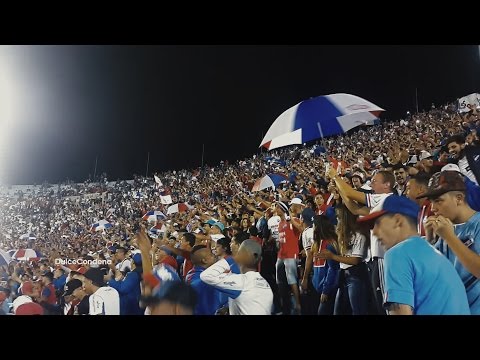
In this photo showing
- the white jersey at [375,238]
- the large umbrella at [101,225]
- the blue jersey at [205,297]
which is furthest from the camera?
the large umbrella at [101,225]

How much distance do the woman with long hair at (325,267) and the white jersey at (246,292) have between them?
1.50ft

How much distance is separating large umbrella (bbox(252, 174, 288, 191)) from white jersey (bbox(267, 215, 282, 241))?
12.8 inches

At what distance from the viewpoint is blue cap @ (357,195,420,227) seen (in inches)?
153

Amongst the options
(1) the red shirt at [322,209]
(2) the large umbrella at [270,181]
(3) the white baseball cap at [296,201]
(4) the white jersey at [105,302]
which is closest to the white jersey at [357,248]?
(1) the red shirt at [322,209]

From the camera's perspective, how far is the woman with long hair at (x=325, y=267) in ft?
13.1

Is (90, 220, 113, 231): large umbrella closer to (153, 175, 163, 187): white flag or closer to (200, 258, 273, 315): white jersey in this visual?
(153, 175, 163, 187): white flag

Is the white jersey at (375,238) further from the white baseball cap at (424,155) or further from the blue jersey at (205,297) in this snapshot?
the blue jersey at (205,297)

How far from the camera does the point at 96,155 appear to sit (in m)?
4.58

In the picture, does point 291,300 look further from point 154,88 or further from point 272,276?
point 154,88

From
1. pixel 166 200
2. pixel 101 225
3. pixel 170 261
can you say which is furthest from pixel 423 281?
pixel 101 225

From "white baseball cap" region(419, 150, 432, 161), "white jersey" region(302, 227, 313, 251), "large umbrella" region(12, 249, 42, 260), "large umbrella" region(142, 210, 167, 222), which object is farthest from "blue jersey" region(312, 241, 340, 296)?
"large umbrella" region(12, 249, 42, 260)

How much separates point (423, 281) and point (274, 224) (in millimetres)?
1390

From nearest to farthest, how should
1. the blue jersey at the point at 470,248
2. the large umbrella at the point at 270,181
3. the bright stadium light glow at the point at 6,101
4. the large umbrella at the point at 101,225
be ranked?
1. the blue jersey at the point at 470,248
2. the large umbrella at the point at 270,181
3. the large umbrella at the point at 101,225
4. the bright stadium light glow at the point at 6,101
